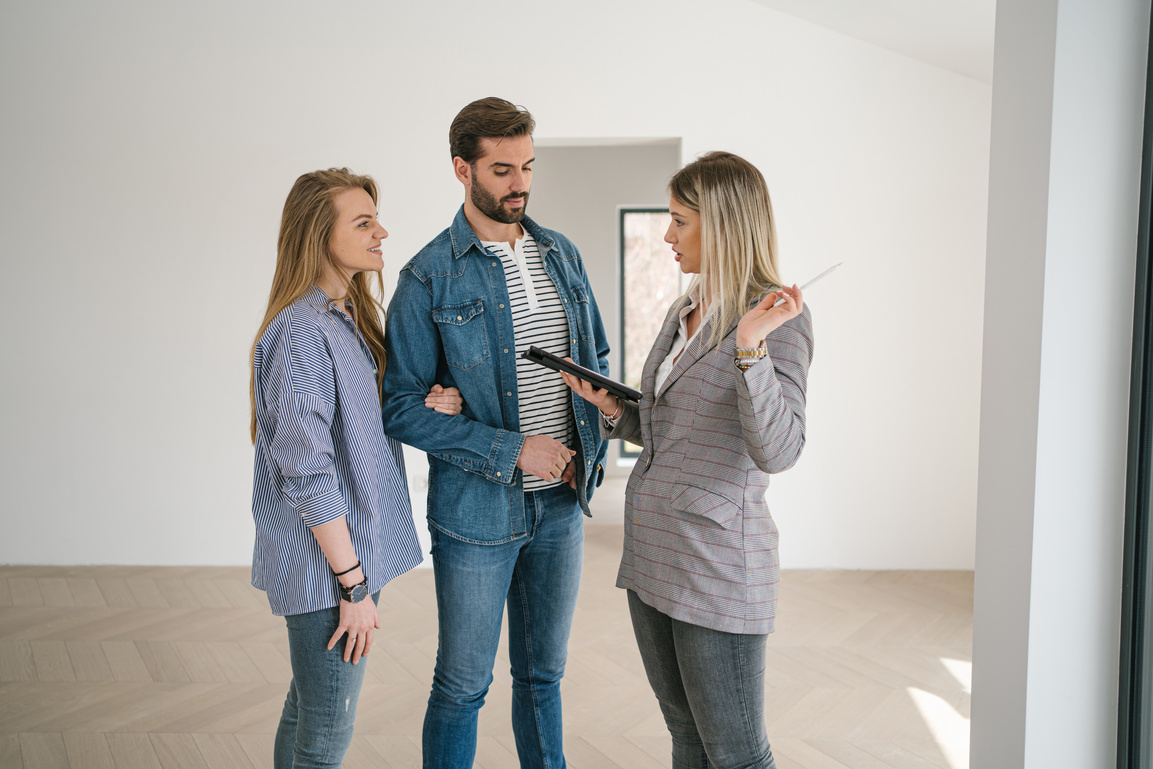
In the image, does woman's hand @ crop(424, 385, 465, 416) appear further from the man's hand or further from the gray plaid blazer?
the gray plaid blazer

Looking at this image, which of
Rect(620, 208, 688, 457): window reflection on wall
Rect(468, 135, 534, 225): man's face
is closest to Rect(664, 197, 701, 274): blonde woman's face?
Rect(468, 135, 534, 225): man's face

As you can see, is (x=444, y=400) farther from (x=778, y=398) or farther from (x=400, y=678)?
(x=400, y=678)

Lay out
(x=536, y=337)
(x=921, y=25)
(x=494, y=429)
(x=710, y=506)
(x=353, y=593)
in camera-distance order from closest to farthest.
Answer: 1. (x=710, y=506)
2. (x=353, y=593)
3. (x=494, y=429)
4. (x=536, y=337)
5. (x=921, y=25)

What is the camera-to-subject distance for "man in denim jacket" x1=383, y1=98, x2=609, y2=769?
1711mm

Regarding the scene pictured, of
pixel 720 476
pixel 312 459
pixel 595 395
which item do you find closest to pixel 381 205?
pixel 595 395

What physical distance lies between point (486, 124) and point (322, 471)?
803 mm

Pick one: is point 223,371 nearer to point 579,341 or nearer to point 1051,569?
point 579,341

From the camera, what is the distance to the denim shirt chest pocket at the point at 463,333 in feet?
5.72

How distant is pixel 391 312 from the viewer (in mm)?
1751

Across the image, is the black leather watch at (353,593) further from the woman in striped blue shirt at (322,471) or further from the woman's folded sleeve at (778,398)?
the woman's folded sleeve at (778,398)

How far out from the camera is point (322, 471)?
1.45 m

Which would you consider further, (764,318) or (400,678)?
(400,678)

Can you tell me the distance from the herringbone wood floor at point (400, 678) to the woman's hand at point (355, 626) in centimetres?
99

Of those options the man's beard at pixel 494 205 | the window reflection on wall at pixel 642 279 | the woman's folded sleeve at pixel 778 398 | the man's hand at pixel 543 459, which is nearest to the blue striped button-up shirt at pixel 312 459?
the man's hand at pixel 543 459
